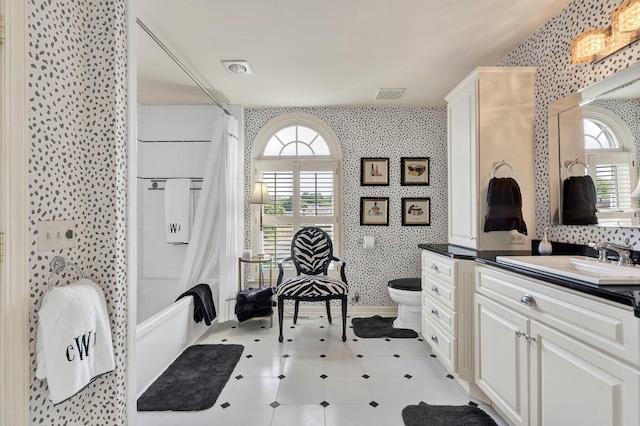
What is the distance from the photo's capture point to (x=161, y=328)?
243 cm

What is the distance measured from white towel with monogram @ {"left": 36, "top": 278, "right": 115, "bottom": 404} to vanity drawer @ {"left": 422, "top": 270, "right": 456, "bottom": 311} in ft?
6.92

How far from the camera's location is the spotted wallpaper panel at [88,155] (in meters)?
1.25

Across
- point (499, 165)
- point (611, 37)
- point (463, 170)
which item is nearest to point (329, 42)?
point (463, 170)

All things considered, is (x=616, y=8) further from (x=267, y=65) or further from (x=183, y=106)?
(x=183, y=106)

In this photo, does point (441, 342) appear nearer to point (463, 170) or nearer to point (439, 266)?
point (439, 266)

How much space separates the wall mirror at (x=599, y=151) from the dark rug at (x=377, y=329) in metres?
1.79

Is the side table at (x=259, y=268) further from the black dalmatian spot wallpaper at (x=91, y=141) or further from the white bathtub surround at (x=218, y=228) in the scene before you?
the black dalmatian spot wallpaper at (x=91, y=141)

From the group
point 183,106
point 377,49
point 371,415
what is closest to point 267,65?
point 377,49

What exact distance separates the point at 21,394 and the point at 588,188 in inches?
119

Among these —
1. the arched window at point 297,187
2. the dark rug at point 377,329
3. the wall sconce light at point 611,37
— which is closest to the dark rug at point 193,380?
the dark rug at point 377,329

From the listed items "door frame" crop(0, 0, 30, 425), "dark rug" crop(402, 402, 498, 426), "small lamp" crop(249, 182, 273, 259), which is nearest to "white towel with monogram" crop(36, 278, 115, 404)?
"door frame" crop(0, 0, 30, 425)

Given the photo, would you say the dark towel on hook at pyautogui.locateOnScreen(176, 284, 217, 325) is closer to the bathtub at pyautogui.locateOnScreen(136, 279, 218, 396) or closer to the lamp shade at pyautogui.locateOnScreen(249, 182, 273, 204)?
the bathtub at pyautogui.locateOnScreen(136, 279, 218, 396)

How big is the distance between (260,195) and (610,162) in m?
3.00

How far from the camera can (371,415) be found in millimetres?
1951
